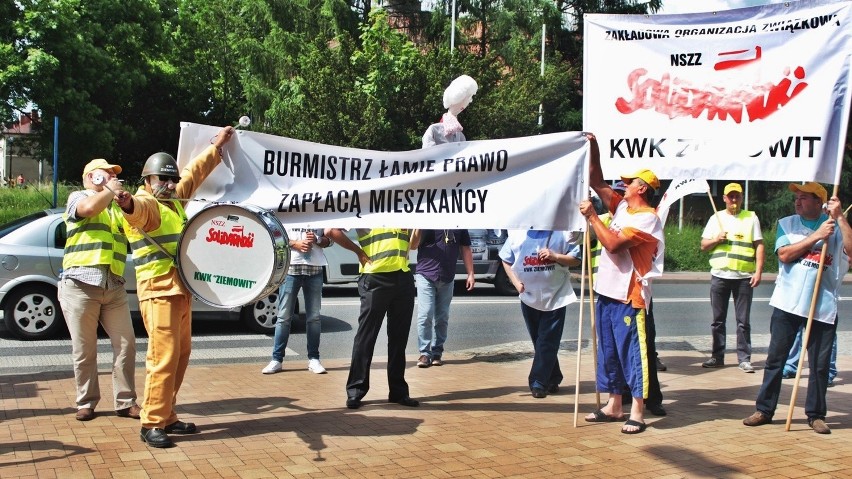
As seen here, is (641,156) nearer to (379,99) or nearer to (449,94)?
(449,94)

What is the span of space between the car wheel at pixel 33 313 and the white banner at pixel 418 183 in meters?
5.19

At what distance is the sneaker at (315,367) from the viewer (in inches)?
349

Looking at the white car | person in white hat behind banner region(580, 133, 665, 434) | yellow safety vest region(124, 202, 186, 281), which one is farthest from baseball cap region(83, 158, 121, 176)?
the white car

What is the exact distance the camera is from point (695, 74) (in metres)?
7.03

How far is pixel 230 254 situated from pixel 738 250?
602 centimetres

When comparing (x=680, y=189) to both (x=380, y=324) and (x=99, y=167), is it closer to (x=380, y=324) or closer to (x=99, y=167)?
(x=380, y=324)

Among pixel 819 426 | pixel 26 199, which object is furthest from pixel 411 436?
pixel 26 199

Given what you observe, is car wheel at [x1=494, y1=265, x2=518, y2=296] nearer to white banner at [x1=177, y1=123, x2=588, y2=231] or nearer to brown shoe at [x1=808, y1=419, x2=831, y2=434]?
white banner at [x1=177, y1=123, x2=588, y2=231]

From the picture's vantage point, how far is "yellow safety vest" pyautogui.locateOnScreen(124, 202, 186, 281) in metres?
6.03

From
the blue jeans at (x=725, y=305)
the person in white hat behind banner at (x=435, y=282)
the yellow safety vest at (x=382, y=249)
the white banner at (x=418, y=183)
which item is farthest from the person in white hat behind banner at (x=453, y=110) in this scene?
the blue jeans at (x=725, y=305)

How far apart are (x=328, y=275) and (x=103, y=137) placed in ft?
57.6

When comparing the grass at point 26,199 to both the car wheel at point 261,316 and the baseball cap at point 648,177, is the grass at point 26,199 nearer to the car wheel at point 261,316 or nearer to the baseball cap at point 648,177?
the car wheel at point 261,316

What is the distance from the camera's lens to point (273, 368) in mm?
8828

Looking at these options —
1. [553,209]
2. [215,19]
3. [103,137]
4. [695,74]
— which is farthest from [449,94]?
[215,19]
